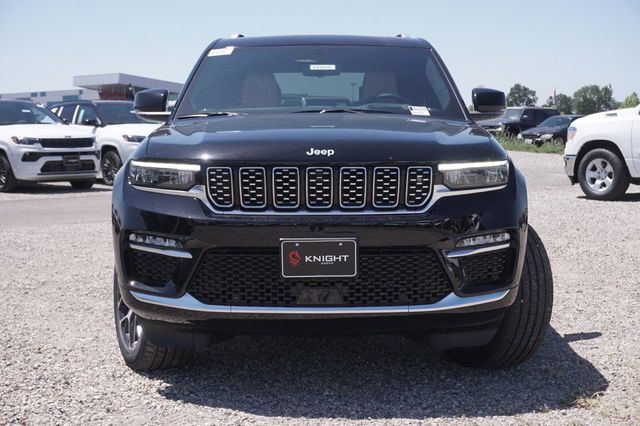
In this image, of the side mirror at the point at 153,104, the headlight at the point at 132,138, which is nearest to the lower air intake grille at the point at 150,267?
the side mirror at the point at 153,104

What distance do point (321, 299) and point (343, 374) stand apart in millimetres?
743

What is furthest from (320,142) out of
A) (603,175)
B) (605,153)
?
(603,175)

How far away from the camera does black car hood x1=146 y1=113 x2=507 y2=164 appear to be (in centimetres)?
355

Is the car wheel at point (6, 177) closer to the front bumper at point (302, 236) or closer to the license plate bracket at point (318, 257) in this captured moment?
the front bumper at point (302, 236)

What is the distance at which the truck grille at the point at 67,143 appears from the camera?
598 inches

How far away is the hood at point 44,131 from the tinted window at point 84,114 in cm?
116

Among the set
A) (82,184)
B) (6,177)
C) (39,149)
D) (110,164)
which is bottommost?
(82,184)

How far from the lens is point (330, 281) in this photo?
3504 mm

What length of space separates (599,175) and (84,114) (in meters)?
10.1

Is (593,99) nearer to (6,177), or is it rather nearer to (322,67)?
(6,177)

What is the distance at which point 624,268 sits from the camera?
23.4ft

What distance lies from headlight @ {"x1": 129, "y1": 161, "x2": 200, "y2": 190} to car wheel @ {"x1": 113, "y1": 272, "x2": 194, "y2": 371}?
0.61m

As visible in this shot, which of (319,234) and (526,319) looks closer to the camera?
(319,234)

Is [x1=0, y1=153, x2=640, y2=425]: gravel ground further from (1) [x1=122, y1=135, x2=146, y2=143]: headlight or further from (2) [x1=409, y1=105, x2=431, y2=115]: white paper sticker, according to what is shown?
(1) [x1=122, y1=135, x2=146, y2=143]: headlight
